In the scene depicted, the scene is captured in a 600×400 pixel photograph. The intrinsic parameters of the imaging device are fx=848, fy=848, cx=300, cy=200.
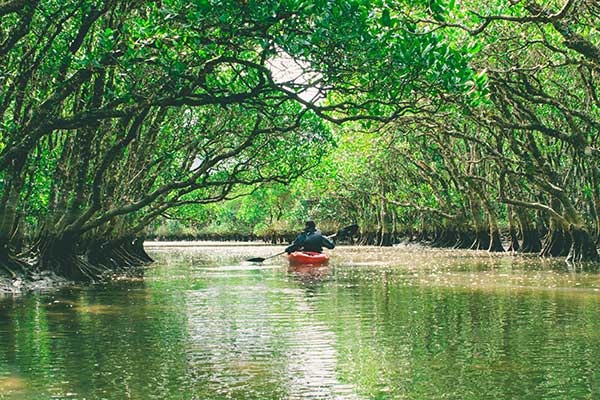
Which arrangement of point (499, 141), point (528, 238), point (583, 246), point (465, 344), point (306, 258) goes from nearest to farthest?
point (465, 344), point (583, 246), point (306, 258), point (499, 141), point (528, 238)

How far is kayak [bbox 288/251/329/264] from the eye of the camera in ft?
115

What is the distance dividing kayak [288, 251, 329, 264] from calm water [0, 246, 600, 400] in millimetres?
14135

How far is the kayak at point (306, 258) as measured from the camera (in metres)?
35.1

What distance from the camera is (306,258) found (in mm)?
35188

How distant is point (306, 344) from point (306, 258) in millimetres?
23873

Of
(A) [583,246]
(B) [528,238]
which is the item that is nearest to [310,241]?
(A) [583,246]

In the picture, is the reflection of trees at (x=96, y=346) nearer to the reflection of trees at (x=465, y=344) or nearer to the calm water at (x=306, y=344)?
the calm water at (x=306, y=344)

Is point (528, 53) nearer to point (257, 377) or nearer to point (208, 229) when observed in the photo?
point (257, 377)

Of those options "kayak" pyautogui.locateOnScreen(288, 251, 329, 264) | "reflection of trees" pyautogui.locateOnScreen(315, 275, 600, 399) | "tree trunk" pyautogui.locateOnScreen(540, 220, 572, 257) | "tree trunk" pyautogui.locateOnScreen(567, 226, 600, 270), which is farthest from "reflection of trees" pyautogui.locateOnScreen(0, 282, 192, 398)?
"tree trunk" pyautogui.locateOnScreen(540, 220, 572, 257)

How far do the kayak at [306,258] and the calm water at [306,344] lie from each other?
14135 mm

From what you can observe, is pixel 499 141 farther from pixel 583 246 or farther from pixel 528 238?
pixel 528 238

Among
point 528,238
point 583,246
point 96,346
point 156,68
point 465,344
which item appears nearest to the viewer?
point 465,344

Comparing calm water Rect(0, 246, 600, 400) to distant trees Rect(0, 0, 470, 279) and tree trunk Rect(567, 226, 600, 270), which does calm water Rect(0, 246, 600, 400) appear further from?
tree trunk Rect(567, 226, 600, 270)

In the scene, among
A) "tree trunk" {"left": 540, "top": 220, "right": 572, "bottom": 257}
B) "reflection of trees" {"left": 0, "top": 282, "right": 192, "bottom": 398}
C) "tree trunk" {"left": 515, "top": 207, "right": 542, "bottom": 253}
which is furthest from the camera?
"tree trunk" {"left": 515, "top": 207, "right": 542, "bottom": 253}
